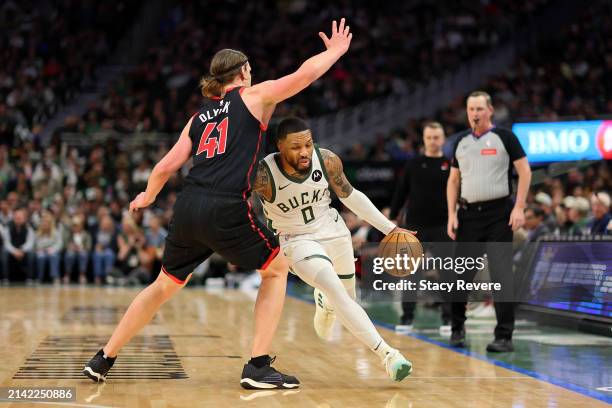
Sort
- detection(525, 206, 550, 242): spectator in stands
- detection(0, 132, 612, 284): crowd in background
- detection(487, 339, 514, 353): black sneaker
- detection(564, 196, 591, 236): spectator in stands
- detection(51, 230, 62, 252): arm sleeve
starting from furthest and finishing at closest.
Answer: detection(51, 230, 62, 252): arm sleeve, detection(0, 132, 612, 284): crowd in background, detection(525, 206, 550, 242): spectator in stands, detection(564, 196, 591, 236): spectator in stands, detection(487, 339, 514, 353): black sneaker

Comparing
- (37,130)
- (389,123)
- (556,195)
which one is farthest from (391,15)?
(556,195)

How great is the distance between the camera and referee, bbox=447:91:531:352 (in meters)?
8.55

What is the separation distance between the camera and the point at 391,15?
101 ft

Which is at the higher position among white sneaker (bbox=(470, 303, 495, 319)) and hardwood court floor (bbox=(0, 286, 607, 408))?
hardwood court floor (bbox=(0, 286, 607, 408))

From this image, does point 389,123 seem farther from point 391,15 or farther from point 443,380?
point 443,380

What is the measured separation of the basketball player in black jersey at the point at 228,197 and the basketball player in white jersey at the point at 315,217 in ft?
1.31

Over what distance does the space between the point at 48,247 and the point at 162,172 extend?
551 inches

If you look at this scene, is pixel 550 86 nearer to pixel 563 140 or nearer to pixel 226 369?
pixel 563 140

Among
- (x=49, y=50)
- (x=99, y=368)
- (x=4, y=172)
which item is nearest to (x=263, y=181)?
(x=99, y=368)

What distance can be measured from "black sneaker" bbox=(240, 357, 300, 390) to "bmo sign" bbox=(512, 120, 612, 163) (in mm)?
9705

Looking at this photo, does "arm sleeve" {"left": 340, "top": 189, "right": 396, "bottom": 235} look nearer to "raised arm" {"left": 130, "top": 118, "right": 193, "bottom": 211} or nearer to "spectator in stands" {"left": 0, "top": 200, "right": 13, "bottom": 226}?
"raised arm" {"left": 130, "top": 118, "right": 193, "bottom": 211}

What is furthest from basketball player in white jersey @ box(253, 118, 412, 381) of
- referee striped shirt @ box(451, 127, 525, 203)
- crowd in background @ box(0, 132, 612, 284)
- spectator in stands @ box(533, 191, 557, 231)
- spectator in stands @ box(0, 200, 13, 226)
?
spectator in stands @ box(0, 200, 13, 226)

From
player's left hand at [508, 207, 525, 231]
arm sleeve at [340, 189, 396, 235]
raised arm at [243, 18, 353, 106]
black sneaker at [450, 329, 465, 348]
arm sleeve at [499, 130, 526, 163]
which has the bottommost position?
black sneaker at [450, 329, 465, 348]

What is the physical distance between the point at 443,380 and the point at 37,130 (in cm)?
1864
